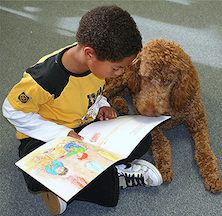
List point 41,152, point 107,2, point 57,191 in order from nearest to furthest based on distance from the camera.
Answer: point 57,191 < point 41,152 < point 107,2

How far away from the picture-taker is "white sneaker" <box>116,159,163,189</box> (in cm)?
99

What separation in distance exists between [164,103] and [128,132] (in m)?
0.20

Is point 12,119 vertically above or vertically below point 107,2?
below

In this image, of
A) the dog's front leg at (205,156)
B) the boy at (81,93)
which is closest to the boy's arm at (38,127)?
the boy at (81,93)

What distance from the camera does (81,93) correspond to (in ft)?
3.01

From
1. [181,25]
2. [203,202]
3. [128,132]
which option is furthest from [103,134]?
[181,25]

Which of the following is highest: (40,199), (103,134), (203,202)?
(103,134)

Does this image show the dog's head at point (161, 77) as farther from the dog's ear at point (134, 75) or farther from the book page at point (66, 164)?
the book page at point (66, 164)

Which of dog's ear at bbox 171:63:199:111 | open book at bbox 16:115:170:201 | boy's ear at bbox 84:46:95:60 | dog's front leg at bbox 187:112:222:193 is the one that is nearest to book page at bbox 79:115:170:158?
open book at bbox 16:115:170:201

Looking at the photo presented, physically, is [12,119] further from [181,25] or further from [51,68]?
[181,25]

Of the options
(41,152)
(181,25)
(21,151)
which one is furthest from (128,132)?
(181,25)

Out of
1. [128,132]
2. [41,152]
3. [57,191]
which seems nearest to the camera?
[57,191]

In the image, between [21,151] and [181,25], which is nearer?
[21,151]

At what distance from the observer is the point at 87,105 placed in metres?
0.98
